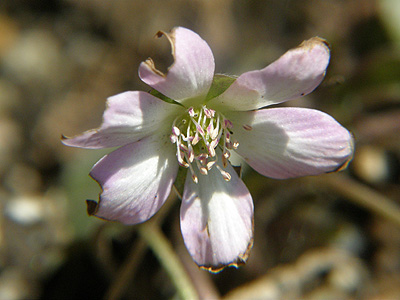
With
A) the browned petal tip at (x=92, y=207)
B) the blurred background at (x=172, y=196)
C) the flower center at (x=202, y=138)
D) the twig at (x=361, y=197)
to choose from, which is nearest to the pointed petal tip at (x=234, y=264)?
the flower center at (x=202, y=138)

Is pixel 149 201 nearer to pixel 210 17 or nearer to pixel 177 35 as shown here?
pixel 177 35

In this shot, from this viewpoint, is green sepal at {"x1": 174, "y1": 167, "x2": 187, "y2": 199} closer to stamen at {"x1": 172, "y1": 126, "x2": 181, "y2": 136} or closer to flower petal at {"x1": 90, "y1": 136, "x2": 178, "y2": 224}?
flower petal at {"x1": 90, "y1": 136, "x2": 178, "y2": 224}

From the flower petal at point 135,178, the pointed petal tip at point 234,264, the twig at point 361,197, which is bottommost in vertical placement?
the twig at point 361,197

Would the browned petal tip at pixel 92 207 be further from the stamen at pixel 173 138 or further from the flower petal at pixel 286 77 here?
the flower petal at pixel 286 77

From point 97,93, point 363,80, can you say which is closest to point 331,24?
point 363,80

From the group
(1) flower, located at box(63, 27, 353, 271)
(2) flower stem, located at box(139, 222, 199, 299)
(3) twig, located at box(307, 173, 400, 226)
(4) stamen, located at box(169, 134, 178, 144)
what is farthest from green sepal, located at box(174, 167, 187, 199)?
(3) twig, located at box(307, 173, 400, 226)

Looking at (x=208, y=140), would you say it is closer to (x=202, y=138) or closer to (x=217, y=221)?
(x=202, y=138)

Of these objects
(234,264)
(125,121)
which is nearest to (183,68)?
(125,121)
